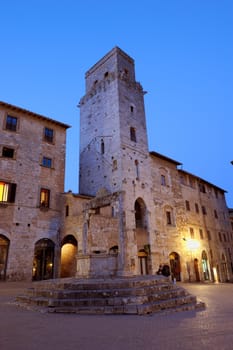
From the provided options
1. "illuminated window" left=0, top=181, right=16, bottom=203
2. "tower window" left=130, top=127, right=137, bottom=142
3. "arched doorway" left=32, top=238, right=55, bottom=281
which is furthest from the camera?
"tower window" left=130, top=127, right=137, bottom=142

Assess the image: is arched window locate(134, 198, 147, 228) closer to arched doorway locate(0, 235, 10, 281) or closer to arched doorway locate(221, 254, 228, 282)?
arched doorway locate(0, 235, 10, 281)

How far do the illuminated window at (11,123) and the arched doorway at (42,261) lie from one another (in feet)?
29.7

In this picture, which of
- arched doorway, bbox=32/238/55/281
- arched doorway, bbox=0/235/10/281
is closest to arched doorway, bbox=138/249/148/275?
arched doorway, bbox=32/238/55/281

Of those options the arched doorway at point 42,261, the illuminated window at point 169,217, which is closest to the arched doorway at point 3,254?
the arched doorway at point 42,261

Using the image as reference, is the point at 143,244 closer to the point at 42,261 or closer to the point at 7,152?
the point at 42,261

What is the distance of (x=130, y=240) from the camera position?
1877 cm

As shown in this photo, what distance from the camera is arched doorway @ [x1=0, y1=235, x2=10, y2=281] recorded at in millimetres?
15570

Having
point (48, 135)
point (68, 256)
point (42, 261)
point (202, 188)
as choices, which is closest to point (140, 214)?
point (68, 256)

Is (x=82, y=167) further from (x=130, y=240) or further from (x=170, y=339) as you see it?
(x=170, y=339)

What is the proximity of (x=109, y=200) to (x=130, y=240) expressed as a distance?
7.81m

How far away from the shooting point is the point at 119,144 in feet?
70.3

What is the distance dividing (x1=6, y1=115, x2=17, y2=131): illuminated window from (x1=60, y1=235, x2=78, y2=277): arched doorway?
9743 mm

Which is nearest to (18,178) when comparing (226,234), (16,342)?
(16,342)

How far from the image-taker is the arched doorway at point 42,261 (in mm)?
17656
